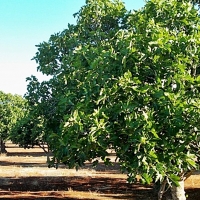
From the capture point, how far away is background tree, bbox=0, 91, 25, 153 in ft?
258

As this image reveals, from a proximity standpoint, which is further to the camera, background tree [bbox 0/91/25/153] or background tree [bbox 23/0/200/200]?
background tree [bbox 0/91/25/153]

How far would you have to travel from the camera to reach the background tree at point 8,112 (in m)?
78.6

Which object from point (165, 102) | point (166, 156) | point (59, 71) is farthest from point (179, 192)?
point (59, 71)

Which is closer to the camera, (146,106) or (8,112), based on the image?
(146,106)

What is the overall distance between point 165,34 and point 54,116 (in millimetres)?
10228

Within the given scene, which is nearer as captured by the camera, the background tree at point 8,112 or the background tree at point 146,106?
the background tree at point 146,106

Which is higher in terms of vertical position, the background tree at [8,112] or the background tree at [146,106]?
the background tree at [8,112]

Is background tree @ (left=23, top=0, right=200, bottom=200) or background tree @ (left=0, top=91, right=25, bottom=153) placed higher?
background tree @ (left=0, top=91, right=25, bottom=153)

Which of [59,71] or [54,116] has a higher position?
[59,71]

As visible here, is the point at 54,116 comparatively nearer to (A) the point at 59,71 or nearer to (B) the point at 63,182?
(A) the point at 59,71

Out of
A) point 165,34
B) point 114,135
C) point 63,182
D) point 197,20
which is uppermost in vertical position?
point 197,20

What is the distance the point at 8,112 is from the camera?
8200 centimetres

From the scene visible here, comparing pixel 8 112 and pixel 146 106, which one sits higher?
pixel 8 112

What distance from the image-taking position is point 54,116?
20266 mm
